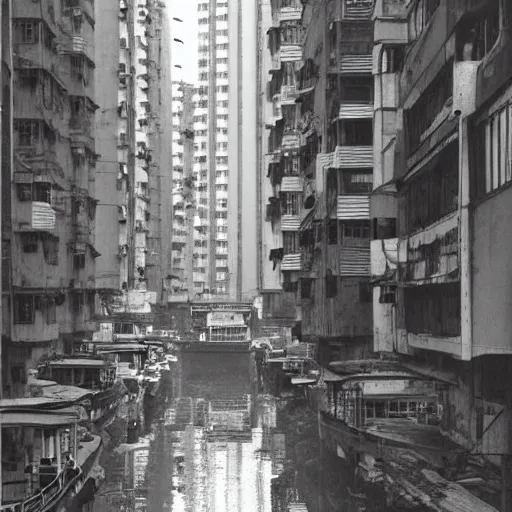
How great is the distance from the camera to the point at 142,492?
35.4 meters

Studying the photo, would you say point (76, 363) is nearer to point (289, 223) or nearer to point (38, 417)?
point (289, 223)

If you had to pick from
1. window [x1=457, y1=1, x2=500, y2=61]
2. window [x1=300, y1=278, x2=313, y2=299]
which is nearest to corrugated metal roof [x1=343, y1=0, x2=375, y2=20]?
window [x1=300, y1=278, x2=313, y2=299]

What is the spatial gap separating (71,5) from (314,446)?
18957 mm

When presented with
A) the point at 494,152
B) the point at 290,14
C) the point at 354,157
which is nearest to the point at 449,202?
the point at 494,152

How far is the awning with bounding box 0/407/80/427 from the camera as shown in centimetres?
2694

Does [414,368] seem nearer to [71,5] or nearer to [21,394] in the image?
[21,394]

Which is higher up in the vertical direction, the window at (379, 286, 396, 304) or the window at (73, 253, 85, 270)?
the window at (73, 253, 85, 270)

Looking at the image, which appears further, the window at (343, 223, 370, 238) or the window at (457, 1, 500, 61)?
the window at (343, 223, 370, 238)

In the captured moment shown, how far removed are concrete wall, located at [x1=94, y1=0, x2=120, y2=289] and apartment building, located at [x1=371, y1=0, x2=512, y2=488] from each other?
102 feet

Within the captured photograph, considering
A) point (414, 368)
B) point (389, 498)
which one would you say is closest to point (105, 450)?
point (414, 368)

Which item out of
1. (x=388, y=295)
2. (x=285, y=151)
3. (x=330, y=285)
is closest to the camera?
(x=388, y=295)

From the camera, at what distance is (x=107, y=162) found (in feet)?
211

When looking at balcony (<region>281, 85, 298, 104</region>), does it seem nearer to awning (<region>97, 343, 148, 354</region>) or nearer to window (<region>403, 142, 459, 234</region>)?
awning (<region>97, 343, 148, 354</region>)

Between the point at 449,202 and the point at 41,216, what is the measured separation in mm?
18640
